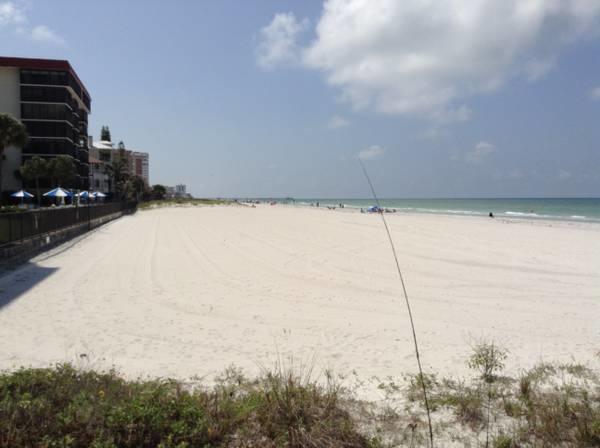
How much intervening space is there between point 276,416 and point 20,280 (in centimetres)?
946

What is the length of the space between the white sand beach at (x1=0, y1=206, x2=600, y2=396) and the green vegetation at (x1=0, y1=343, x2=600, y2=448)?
1147mm

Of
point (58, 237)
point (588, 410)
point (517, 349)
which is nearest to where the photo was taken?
point (588, 410)

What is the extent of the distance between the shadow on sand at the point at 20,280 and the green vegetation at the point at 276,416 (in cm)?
572

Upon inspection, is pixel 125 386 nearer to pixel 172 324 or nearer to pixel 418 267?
pixel 172 324

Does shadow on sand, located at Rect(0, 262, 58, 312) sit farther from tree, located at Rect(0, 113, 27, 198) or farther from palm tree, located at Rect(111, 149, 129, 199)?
palm tree, located at Rect(111, 149, 129, 199)

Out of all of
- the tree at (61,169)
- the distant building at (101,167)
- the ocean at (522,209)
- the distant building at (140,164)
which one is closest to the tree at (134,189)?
the distant building at (101,167)

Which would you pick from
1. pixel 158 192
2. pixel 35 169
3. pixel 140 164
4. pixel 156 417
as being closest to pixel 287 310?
pixel 156 417

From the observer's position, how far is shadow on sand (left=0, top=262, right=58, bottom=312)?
28.4 feet

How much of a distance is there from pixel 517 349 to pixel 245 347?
392 centimetres

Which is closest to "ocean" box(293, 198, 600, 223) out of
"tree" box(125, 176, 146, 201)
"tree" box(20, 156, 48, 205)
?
"tree" box(125, 176, 146, 201)

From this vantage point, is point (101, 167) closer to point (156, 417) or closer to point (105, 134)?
point (105, 134)

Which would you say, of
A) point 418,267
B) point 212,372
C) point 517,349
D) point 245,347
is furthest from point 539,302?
point 212,372

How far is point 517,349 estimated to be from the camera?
19.6ft

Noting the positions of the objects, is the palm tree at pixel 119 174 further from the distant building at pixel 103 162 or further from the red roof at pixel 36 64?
the red roof at pixel 36 64
